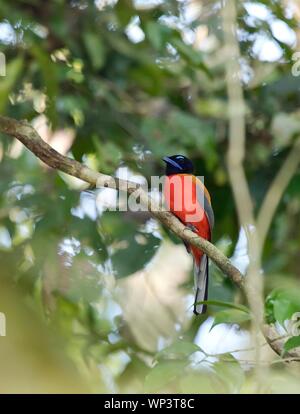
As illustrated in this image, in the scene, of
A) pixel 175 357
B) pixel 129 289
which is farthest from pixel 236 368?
pixel 129 289

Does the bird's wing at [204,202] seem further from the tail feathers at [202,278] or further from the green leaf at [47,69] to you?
the green leaf at [47,69]

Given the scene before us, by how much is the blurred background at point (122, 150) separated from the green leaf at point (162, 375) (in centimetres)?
125

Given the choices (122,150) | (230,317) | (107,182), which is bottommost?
(122,150)

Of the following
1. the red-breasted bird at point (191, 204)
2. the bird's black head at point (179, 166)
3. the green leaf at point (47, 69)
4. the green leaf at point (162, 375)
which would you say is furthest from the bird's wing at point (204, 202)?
the green leaf at point (162, 375)

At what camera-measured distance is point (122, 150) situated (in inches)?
241

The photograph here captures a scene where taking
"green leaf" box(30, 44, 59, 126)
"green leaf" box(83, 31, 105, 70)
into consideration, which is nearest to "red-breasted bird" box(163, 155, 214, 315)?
"green leaf" box(30, 44, 59, 126)

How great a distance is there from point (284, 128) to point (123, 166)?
1.00 metres

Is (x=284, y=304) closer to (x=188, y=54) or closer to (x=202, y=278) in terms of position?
(x=202, y=278)

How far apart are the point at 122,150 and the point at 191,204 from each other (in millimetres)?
1316

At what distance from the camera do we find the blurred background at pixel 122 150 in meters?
5.53

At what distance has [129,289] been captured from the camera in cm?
664

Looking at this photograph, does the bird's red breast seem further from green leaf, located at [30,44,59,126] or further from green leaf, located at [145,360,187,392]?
green leaf, located at [145,360,187,392]

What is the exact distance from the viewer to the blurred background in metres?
5.53

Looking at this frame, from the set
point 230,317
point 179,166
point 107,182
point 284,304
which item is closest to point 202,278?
point 179,166
